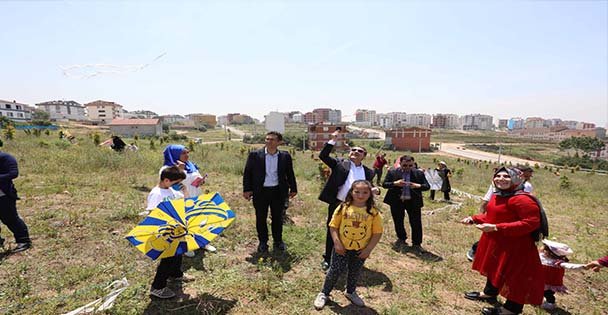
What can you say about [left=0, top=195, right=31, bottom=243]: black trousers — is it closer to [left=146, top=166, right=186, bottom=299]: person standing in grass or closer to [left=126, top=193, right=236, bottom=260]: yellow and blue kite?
[left=146, top=166, right=186, bottom=299]: person standing in grass

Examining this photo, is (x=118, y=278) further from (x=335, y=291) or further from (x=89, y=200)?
(x=89, y=200)

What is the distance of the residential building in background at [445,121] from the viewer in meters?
141

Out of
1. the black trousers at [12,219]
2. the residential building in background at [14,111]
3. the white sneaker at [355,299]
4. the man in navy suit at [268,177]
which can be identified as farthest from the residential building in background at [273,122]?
the residential building in background at [14,111]

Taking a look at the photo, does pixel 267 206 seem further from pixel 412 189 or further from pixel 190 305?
pixel 412 189

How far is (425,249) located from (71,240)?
223 inches

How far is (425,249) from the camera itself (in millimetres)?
4930

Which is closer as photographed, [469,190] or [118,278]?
[118,278]

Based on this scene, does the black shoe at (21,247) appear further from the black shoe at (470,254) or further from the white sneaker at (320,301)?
the black shoe at (470,254)

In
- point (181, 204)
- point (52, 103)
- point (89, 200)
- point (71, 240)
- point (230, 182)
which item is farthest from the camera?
point (52, 103)

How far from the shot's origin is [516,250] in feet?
8.91

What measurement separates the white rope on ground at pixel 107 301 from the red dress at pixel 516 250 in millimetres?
3845

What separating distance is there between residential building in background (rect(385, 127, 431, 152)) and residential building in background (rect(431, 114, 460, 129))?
8656cm

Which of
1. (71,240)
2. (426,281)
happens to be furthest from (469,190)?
(71,240)

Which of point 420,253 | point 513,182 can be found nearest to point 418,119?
point 420,253
